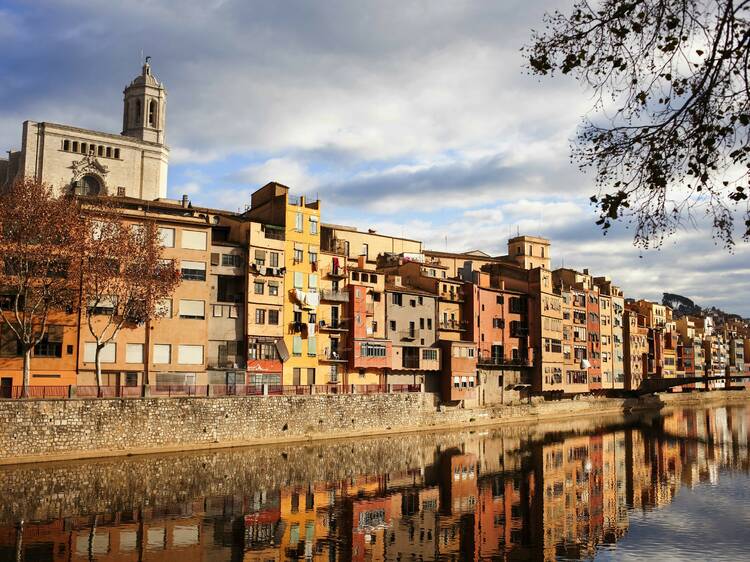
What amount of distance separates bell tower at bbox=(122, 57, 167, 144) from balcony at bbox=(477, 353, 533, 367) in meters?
58.2

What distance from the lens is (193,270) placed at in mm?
58469

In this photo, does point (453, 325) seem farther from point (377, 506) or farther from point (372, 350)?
point (377, 506)

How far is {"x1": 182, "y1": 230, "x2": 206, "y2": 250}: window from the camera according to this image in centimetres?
5856

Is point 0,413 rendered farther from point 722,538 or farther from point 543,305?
point 543,305

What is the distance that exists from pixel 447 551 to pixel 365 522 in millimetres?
5393

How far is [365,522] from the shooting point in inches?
1258

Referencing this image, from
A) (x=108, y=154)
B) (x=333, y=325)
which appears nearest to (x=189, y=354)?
(x=333, y=325)

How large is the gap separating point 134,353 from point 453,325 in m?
38.1

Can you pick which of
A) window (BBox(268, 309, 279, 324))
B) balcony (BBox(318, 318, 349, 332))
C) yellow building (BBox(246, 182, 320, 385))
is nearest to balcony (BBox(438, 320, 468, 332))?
balcony (BBox(318, 318, 349, 332))

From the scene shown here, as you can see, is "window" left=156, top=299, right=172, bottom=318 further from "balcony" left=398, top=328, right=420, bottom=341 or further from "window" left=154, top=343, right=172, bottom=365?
"balcony" left=398, top=328, right=420, bottom=341

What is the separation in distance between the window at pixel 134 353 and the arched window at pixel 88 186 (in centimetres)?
4529

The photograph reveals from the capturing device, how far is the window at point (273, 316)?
64.0 meters

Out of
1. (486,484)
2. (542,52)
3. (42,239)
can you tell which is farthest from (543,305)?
(542,52)

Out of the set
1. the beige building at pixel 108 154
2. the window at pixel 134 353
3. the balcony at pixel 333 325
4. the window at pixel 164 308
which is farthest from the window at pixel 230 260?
the beige building at pixel 108 154
